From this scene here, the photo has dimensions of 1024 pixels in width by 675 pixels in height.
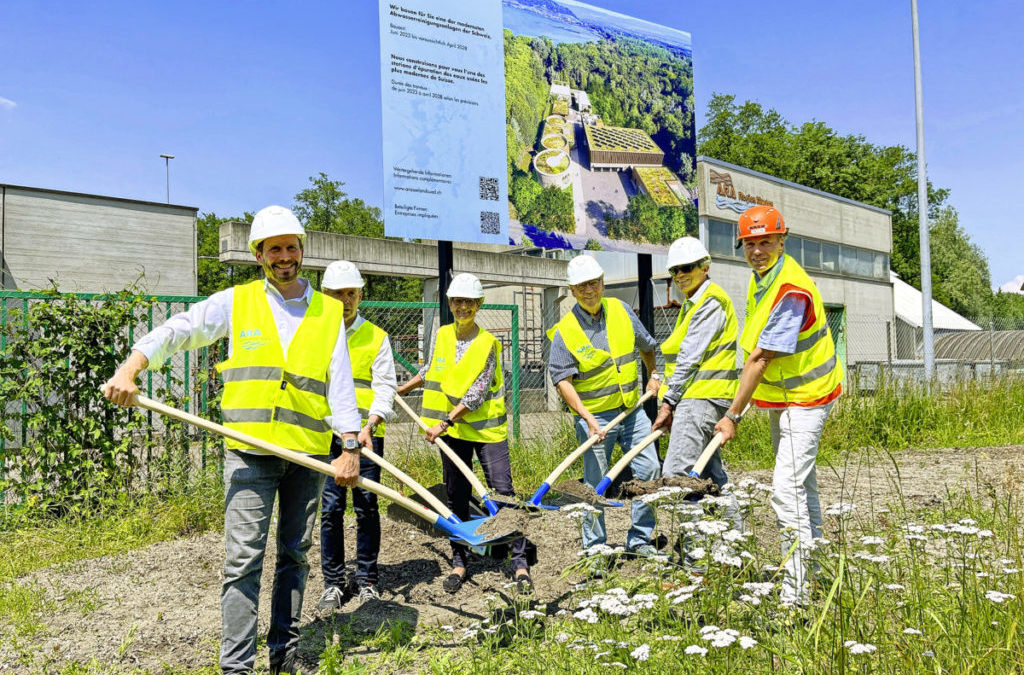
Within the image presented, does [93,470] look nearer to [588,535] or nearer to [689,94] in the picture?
[588,535]

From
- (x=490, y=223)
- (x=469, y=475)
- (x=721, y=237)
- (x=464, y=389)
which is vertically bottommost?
(x=469, y=475)

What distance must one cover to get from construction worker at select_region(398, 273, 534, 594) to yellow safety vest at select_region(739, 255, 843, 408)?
1744mm

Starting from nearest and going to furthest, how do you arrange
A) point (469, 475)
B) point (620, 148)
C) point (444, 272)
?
point (469, 475)
point (444, 272)
point (620, 148)

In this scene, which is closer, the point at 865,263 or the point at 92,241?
the point at 92,241

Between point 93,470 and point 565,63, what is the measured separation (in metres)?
5.88

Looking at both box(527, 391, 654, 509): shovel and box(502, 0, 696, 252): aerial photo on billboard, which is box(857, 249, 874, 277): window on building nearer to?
box(502, 0, 696, 252): aerial photo on billboard

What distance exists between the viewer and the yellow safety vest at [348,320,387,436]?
4578mm

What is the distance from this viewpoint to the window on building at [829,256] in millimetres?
29789

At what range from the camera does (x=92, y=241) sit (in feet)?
63.6

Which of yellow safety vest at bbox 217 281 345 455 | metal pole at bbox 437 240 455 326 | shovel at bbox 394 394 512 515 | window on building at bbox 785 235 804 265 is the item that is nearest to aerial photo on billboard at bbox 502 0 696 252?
metal pole at bbox 437 240 455 326

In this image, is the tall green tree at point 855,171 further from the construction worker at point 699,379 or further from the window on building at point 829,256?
the construction worker at point 699,379

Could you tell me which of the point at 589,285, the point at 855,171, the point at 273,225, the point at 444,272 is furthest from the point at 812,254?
the point at 273,225

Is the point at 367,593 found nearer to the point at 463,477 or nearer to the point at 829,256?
the point at 463,477

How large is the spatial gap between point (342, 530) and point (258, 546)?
4.20 feet
